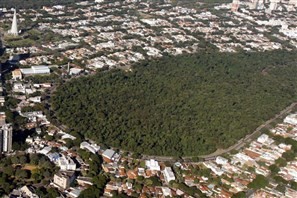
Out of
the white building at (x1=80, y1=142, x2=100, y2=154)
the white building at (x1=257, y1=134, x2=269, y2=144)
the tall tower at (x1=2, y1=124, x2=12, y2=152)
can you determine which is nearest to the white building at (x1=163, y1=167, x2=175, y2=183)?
the white building at (x1=80, y1=142, x2=100, y2=154)

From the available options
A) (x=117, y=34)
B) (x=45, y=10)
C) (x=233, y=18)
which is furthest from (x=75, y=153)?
(x=233, y=18)

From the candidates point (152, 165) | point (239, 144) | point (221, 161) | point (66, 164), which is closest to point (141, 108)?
point (239, 144)

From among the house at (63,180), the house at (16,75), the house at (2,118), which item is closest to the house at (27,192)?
the house at (63,180)

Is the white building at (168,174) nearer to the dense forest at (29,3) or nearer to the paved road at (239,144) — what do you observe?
the paved road at (239,144)

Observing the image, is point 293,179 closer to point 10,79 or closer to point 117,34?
point 10,79

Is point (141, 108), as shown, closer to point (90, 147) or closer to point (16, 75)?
point (90, 147)

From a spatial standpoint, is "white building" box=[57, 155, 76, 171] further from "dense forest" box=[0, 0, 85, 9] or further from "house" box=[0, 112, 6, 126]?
"dense forest" box=[0, 0, 85, 9]
